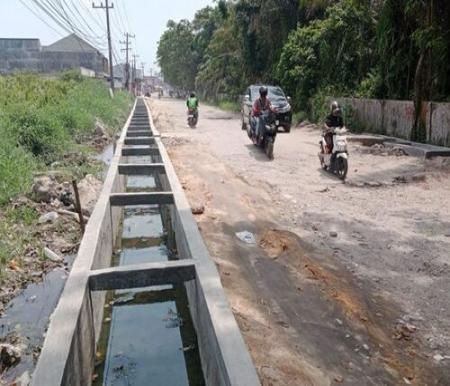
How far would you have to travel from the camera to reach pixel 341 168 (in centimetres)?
957

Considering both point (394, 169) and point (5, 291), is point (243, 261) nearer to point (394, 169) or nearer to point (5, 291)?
point (5, 291)

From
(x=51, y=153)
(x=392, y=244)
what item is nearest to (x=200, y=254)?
(x=392, y=244)

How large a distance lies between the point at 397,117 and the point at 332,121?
6.40 meters

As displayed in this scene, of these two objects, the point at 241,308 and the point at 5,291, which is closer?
the point at 241,308

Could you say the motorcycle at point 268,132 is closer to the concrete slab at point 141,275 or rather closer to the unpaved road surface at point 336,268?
the unpaved road surface at point 336,268

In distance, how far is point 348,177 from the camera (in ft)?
32.0

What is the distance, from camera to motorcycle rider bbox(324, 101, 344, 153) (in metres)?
9.50

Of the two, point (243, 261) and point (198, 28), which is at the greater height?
point (198, 28)

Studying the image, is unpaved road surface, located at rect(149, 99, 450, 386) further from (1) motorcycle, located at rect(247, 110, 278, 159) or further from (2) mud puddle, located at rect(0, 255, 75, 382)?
(1) motorcycle, located at rect(247, 110, 278, 159)

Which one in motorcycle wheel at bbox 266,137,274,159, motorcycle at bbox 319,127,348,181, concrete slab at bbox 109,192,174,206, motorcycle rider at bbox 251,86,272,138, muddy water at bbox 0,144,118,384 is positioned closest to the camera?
muddy water at bbox 0,144,118,384

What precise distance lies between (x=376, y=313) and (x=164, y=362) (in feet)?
6.37

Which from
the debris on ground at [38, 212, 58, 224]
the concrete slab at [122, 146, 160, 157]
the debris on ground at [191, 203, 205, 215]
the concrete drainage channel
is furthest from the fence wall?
the debris on ground at [38, 212, 58, 224]

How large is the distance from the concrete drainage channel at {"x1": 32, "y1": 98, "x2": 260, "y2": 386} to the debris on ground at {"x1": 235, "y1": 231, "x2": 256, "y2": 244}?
2.50 ft

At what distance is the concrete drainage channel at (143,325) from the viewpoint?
2.99 meters
